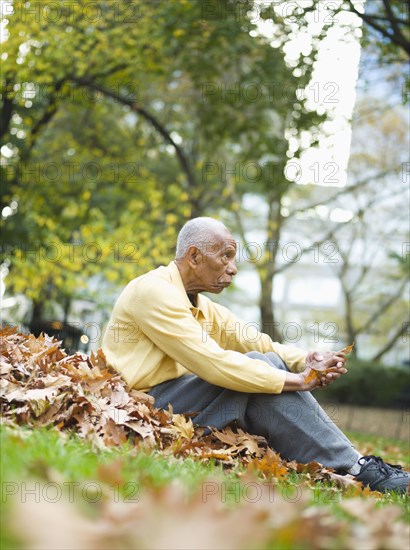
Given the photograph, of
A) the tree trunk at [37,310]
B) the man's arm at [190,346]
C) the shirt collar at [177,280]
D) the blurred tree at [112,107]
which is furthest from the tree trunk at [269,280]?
the man's arm at [190,346]

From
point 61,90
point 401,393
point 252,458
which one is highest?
point 61,90

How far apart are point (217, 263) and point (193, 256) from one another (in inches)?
6.6

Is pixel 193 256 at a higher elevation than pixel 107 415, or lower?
higher

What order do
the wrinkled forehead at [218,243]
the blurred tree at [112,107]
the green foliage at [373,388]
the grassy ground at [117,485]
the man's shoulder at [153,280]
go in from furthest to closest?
the green foliage at [373,388], the blurred tree at [112,107], the wrinkled forehead at [218,243], the man's shoulder at [153,280], the grassy ground at [117,485]

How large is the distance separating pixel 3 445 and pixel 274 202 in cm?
1754

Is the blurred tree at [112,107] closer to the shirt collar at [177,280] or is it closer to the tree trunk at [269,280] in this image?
the tree trunk at [269,280]

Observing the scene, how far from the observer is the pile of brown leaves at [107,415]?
13.3 feet

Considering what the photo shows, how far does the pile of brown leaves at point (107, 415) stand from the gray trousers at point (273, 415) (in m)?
0.08

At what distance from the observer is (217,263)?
4.90 m

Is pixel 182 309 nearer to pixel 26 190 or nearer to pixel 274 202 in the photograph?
pixel 26 190

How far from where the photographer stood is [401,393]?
19797mm

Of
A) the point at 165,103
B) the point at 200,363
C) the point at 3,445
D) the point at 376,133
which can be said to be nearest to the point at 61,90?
the point at 165,103

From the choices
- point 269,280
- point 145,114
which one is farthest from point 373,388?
point 145,114

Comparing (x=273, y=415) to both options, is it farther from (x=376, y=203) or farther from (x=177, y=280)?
(x=376, y=203)
